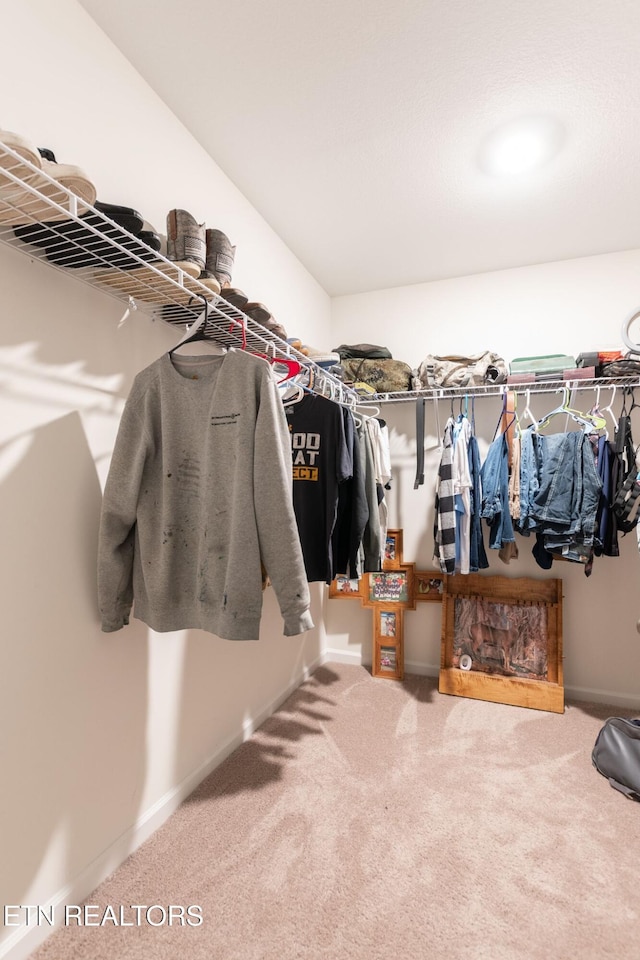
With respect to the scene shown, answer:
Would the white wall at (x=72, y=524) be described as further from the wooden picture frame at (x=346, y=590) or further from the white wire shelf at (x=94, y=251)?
the wooden picture frame at (x=346, y=590)

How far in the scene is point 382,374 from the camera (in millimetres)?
2836

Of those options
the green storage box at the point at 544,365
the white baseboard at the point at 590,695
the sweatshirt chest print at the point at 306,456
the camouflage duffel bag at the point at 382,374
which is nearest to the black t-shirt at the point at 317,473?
the sweatshirt chest print at the point at 306,456

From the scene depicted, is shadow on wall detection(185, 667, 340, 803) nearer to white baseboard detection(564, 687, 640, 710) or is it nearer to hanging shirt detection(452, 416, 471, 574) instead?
hanging shirt detection(452, 416, 471, 574)

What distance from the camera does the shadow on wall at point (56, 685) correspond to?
1.15 meters

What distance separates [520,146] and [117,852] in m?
3.03

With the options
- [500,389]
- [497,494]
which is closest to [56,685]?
[497,494]

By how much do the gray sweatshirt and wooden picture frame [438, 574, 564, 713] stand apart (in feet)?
6.11

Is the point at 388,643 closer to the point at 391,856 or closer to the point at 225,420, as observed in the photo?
the point at 391,856

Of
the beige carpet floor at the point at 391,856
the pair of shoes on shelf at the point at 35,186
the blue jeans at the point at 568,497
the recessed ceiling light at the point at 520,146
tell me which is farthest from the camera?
the blue jeans at the point at 568,497

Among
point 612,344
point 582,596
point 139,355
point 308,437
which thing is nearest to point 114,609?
point 139,355

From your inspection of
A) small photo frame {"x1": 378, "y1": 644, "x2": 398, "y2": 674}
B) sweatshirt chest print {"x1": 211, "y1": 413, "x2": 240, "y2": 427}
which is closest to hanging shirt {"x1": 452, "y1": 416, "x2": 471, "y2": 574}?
small photo frame {"x1": 378, "y1": 644, "x2": 398, "y2": 674}

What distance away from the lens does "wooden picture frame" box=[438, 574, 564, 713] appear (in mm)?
2572

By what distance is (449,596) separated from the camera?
2.89m

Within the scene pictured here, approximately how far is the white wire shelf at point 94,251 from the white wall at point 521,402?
167 centimetres
